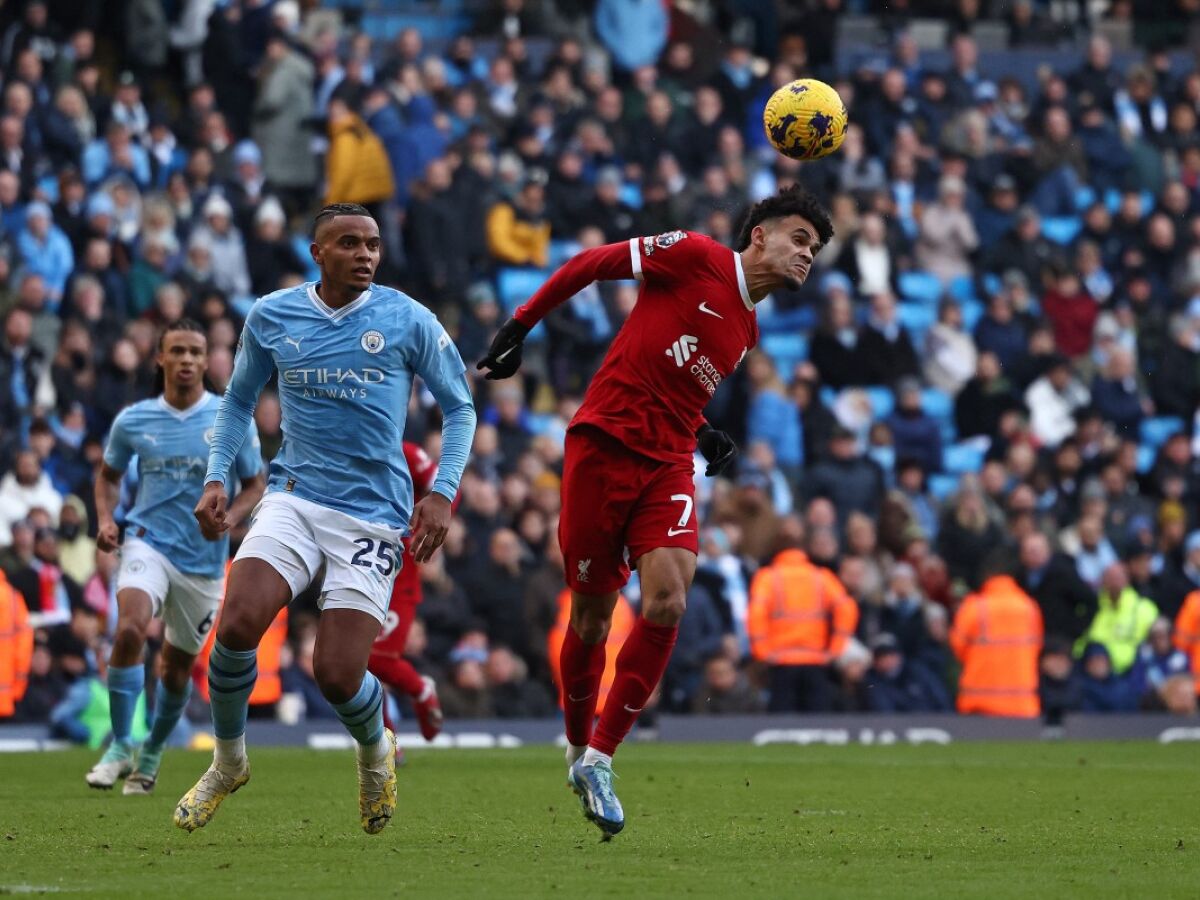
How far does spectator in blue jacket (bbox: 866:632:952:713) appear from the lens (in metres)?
20.1

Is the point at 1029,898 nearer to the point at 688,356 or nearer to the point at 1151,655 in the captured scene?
the point at 688,356


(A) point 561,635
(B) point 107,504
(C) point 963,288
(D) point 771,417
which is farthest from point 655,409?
(C) point 963,288

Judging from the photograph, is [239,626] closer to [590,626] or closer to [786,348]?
[590,626]

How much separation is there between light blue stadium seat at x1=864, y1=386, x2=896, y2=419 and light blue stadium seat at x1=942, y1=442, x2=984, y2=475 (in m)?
0.76

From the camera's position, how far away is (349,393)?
8.94 m

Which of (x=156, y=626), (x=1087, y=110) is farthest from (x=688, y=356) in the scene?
(x=1087, y=110)

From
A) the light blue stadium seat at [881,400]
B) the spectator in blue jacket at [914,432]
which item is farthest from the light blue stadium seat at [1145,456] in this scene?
the light blue stadium seat at [881,400]

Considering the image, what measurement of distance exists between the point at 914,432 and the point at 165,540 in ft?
40.0

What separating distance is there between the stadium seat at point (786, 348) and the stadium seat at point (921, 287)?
1.81 metres

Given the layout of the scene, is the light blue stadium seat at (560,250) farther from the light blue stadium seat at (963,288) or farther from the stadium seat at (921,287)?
the light blue stadium seat at (963,288)

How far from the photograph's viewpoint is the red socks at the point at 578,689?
9.98 metres

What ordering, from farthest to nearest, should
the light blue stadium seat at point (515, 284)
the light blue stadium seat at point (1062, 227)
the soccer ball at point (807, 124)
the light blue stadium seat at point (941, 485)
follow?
the light blue stadium seat at point (1062, 227) → the light blue stadium seat at point (941, 485) → the light blue stadium seat at point (515, 284) → the soccer ball at point (807, 124)

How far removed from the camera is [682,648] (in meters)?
19.5

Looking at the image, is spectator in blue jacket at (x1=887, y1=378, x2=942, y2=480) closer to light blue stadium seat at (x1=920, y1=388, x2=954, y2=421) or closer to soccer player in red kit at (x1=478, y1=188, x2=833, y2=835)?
light blue stadium seat at (x1=920, y1=388, x2=954, y2=421)
